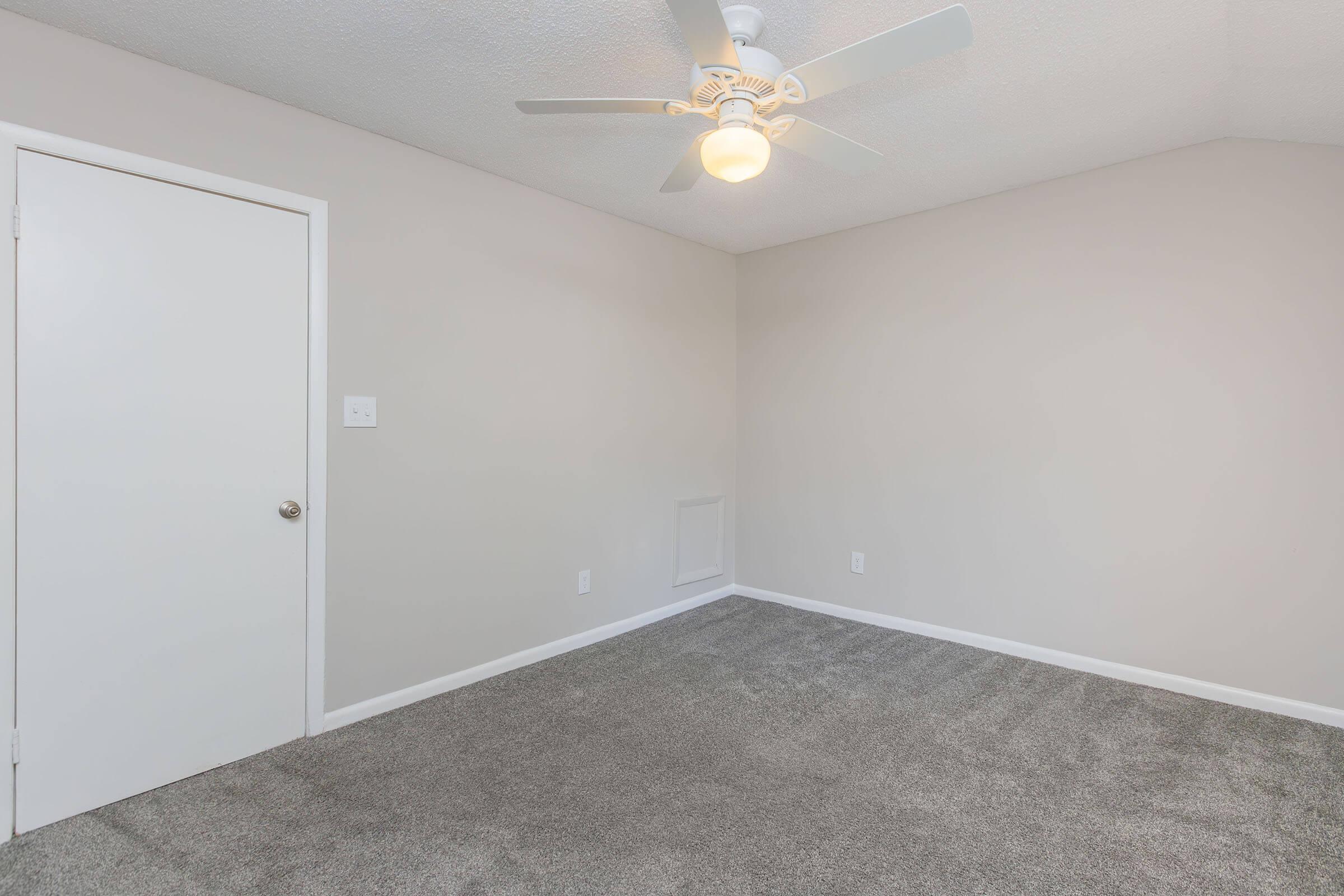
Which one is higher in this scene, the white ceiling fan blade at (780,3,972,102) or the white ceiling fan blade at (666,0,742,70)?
the white ceiling fan blade at (666,0,742,70)

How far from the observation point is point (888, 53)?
4.73 ft

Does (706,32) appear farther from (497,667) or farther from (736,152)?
(497,667)

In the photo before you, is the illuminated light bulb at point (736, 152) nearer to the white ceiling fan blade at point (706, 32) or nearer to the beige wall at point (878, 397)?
the white ceiling fan blade at point (706, 32)

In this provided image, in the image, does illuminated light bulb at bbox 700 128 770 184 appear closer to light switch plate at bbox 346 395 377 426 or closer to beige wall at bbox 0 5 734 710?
beige wall at bbox 0 5 734 710

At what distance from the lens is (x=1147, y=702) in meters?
2.63

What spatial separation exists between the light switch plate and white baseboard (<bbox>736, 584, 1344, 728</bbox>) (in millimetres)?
2657

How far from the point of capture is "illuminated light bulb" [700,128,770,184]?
165 centimetres

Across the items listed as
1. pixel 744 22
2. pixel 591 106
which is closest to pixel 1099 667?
pixel 744 22

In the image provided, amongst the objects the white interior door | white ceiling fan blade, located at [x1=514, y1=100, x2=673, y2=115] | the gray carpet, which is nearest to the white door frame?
the white interior door

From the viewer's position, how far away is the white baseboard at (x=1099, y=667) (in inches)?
97.6

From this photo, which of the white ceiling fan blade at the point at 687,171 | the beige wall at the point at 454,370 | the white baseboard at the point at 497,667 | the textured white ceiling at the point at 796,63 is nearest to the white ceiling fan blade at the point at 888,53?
the textured white ceiling at the point at 796,63

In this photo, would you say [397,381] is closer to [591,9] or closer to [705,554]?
[591,9]

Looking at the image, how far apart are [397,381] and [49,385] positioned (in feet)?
3.29

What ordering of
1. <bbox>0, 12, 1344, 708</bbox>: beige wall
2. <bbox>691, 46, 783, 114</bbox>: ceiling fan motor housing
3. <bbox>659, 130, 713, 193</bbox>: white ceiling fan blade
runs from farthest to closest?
<bbox>0, 12, 1344, 708</bbox>: beige wall < <bbox>659, 130, 713, 193</bbox>: white ceiling fan blade < <bbox>691, 46, 783, 114</bbox>: ceiling fan motor housing
